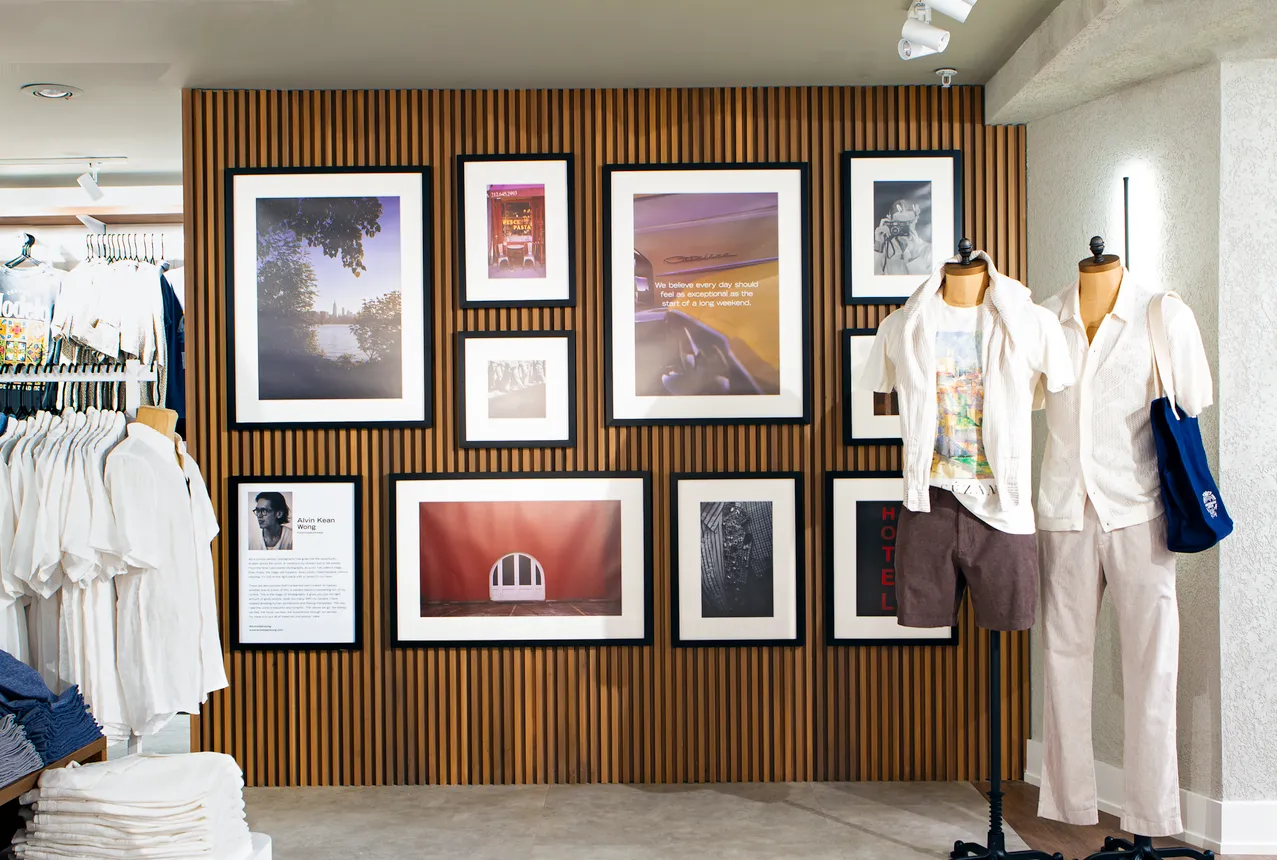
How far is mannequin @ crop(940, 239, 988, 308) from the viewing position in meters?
2.91

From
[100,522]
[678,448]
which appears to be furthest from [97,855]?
[678,448]

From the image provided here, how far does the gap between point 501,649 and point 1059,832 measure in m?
2.01

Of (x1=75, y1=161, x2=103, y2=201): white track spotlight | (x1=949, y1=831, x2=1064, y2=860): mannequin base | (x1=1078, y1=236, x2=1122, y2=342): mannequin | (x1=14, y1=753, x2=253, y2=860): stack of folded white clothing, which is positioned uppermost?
(x1=75, y1=161, x2=103, y2=201): white track spotlight

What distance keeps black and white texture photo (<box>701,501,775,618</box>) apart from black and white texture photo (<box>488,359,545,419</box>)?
741 mm

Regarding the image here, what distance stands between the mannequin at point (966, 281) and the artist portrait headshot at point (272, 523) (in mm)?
2456

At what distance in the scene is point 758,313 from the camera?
11.8 feet

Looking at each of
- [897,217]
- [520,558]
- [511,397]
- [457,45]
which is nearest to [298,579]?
[520,558]

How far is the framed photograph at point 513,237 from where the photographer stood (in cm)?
361

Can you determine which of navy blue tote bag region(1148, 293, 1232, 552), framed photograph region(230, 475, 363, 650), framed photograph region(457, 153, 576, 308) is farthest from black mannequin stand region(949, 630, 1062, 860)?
framed photograph region(230, 475, 363, 650)

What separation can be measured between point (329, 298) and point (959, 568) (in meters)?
2.42

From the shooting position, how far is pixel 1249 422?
118 inches

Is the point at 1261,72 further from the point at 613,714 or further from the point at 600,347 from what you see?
the point at 613,714

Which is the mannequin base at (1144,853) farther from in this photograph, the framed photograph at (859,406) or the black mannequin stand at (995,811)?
the framed photograph at (859,406)

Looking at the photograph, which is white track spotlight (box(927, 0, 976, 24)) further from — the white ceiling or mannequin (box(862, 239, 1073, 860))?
mannequin (box(862, 239, 1073, 860))
